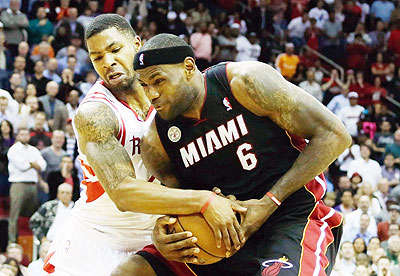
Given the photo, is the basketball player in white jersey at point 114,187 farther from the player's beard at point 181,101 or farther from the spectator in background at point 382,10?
the spectator in background at point 382,10

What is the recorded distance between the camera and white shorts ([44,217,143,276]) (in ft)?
17.1

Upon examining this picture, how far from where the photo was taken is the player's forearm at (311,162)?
4430 millimetres

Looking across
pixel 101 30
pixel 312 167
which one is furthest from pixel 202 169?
pixel 101 30

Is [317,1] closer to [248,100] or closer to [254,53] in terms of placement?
[254,53]

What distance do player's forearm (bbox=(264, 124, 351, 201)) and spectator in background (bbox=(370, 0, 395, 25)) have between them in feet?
49.3

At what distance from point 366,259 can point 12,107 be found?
5927 mm

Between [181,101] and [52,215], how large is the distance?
21.1 feet

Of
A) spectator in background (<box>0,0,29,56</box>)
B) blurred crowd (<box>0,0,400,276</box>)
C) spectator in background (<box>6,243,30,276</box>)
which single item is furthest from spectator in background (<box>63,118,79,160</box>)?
spectator in background (<box>0,0,29,56</box>)

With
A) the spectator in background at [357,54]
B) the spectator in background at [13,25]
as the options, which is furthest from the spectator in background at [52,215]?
the spectator in background at [357,54]

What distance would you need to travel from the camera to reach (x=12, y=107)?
474 inches

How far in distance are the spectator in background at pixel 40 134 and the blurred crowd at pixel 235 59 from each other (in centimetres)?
2

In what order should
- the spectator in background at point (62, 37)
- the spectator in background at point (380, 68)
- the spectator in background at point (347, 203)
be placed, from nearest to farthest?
the spectator in background at point (347, 203) → the spectator in background at point (62, 37) → the spectator in background at point (380, 68)

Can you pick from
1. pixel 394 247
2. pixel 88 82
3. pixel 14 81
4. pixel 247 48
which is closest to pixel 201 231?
pixel 394 247

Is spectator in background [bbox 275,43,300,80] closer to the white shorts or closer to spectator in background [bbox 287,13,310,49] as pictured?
spectator in background [bbox 287,13,310,49]
